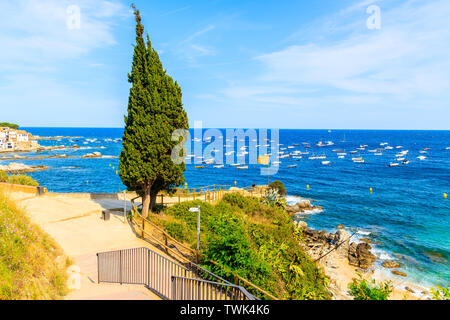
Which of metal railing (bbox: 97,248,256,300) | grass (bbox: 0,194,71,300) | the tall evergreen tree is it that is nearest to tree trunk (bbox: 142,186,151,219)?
the tall evergreen tree

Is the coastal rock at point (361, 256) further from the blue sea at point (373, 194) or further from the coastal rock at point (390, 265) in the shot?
the blue sea at point (373, 194)

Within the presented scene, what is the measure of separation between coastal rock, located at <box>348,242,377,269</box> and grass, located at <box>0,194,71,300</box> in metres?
22.1

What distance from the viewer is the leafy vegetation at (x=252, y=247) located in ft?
33.2

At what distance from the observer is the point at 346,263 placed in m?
22.7

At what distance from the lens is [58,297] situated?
7719 mm

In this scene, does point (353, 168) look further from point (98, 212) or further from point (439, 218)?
point (98, 212)

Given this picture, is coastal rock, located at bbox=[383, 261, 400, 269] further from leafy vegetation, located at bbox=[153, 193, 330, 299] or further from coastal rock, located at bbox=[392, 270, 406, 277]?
leafy vegetation, located at bbox=[153, 193, 330, 299]

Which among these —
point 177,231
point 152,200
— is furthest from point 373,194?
point 177,231

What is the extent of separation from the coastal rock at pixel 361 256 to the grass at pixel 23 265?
22.1 meters

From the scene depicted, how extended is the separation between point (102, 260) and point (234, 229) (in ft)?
17.6
